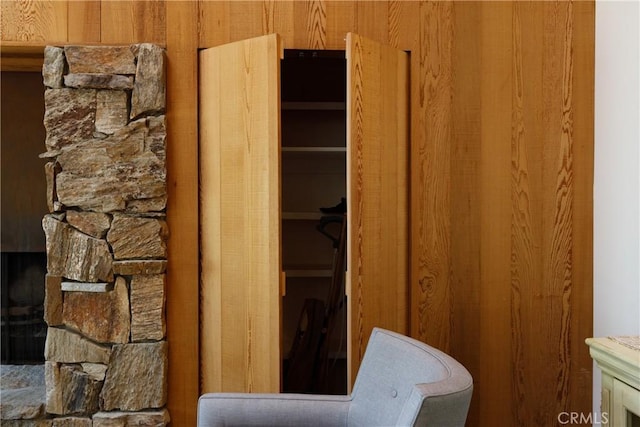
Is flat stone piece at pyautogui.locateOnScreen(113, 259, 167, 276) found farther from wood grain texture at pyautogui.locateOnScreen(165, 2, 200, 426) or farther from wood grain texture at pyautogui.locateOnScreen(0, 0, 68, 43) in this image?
wood grain texture at pyautogui.locateOnScreen(0, 0, 68, 43)

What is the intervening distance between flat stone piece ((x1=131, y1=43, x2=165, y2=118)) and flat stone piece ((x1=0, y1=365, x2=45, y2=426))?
132 cm

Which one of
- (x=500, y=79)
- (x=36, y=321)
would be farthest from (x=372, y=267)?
(x=36, y=321)

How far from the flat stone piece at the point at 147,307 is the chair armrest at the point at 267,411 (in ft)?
1.84

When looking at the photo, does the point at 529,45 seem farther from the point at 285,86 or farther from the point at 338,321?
the point at 338,321

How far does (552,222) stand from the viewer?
2.25 m

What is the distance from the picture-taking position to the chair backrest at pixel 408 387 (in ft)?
4.10

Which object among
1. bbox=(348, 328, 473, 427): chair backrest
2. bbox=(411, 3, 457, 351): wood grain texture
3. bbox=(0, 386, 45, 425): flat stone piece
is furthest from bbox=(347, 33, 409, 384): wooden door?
bbox=(0, 386, 45, 425): flat stone piece

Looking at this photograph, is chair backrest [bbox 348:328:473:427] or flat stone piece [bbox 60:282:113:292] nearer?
chair backrest [bbox 348:328:473:427]

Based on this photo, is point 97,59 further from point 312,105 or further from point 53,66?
point 312,105

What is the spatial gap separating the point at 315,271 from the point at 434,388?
171 cm

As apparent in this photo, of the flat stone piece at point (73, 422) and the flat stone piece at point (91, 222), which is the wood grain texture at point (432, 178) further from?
the flat stone piece at point (73, 422)

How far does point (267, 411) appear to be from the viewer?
1640 mm

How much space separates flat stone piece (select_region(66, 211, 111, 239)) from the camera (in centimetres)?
209

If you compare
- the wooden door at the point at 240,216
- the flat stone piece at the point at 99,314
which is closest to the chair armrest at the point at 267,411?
the wooden door at the point at 240,216
